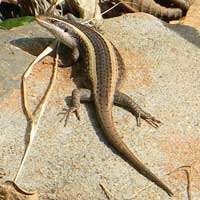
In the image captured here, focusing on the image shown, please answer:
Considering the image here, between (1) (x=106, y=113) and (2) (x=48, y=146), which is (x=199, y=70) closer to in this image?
(1) (x=106, y=113)

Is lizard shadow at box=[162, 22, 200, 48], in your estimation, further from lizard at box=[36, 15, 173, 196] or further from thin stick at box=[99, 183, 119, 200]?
thin stick at box=[99, 183, 119, 200]

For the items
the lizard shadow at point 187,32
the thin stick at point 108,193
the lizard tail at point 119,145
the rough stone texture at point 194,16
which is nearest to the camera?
the thin stick at point 108,193

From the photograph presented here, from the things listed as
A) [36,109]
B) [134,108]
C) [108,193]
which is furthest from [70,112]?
[108,193]

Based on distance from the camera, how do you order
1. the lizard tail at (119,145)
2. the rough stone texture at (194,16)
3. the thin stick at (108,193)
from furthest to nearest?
the rough stone texture at (194,16), the lizard tail at (119,145), the thin stick at (108,193)

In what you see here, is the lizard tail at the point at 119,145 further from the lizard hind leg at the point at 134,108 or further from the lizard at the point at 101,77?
the lizard hind leg at the point at 134,108

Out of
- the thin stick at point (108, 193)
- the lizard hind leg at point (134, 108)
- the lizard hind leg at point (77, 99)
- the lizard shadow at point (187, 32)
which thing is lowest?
the thin stick at point (108, 193)

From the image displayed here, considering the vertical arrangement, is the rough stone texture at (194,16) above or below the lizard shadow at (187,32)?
below

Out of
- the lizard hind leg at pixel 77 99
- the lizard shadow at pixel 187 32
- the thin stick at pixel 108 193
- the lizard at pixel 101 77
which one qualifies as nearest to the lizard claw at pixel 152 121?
the lizard at pixel 101 77

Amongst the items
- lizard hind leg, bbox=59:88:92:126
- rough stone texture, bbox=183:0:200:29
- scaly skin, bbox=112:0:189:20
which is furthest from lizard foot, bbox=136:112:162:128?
scaly skin, bbox=112:0:189:20
